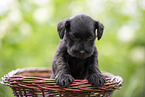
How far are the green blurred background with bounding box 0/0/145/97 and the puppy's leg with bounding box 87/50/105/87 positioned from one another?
179 cm

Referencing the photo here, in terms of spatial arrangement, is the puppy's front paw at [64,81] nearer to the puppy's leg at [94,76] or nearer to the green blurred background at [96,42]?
the puppy's leg at [94,76]

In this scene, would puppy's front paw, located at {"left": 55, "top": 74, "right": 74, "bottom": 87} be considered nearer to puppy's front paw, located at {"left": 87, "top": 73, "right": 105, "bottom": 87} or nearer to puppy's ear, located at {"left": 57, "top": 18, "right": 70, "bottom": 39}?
puppy's front paw, located at {"left": 87, "top": 73, "right": 105, "bottom": 87}

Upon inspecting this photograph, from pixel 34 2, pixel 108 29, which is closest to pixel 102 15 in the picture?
pixel 108 29

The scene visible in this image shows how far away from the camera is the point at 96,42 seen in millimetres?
4215

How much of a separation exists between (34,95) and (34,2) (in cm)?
253

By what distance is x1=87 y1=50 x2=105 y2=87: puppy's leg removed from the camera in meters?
1.92

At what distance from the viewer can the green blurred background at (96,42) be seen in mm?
3879

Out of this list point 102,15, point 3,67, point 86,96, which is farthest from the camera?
point 102,15

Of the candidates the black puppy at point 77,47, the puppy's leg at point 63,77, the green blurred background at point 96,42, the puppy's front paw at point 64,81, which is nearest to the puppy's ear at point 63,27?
the black puppy at point 77,47

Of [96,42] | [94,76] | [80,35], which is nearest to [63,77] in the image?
[94,76]

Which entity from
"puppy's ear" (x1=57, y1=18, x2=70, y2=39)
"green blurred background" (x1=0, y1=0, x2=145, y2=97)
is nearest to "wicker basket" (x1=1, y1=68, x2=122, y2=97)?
"puppy's ear" (x1=57, y1=18, x2=70, y2=39)

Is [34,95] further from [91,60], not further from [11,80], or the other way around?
[91,60]

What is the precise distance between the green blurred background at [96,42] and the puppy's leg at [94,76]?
1.79m

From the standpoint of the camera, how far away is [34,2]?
13.5 feet
